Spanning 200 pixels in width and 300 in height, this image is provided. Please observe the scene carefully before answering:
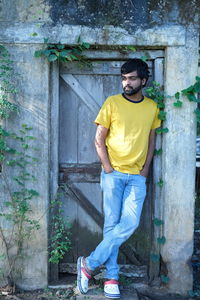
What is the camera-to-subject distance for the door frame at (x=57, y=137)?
4.07 m

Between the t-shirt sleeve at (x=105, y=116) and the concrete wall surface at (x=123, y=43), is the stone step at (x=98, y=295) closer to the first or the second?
the concrete wall surface at (x=123, y=43)

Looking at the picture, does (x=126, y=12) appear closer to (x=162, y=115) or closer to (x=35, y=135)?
(x=162, y=115)

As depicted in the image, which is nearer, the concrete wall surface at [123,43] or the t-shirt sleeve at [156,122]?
the concrete wall surface at [123,43]

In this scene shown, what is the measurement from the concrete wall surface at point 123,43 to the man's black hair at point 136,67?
0.85ft

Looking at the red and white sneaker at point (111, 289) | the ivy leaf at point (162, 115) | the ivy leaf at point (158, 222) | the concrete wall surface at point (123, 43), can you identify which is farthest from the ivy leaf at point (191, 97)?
the red and white sneaker at point (111, 289)

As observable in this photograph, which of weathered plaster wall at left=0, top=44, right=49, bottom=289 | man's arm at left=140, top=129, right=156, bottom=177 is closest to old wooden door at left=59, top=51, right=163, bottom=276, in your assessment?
weathered plaster wall at left=0, top=44, right=49, bottom=289

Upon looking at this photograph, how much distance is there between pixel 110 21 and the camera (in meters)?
3.91

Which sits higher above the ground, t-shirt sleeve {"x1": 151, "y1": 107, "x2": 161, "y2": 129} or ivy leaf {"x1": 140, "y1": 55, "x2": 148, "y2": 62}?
ivy leaf {"x1": 140, "y1": 55, "x2": 148, "y2": 62}

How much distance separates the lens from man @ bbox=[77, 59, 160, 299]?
12.5ft

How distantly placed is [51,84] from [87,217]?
158 centimetres

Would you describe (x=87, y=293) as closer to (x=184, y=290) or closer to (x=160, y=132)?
(x=184, y=290)

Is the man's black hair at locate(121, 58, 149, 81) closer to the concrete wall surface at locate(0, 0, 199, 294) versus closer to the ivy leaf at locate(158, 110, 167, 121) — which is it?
the concrete wall surface at locate(0, 0, 199, 294)

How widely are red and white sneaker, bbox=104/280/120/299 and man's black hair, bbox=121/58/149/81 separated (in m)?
2.14

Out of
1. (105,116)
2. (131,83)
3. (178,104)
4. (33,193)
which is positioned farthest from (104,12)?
(33,193)
